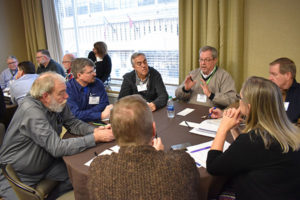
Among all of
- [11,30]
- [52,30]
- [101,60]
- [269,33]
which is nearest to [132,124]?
[269,33]

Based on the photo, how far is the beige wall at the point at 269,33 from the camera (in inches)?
112

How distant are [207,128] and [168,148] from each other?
1.46 ft

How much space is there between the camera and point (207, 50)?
2885mm

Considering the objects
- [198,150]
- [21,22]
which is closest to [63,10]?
[21,22]

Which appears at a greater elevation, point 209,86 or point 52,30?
point 52,30

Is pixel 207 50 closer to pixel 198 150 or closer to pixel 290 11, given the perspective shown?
pixel 290 11

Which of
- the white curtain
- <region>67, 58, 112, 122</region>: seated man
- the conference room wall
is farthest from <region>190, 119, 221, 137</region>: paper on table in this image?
the white curtain

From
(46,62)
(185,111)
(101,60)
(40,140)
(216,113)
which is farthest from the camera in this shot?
(46,62)

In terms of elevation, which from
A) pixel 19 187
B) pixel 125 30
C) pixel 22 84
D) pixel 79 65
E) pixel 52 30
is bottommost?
pixel 19 187

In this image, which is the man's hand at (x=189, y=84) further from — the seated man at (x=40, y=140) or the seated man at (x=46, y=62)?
the seated man at (x=46, y=62)

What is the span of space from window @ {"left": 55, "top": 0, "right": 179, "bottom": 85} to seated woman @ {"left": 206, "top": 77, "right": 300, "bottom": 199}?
293 centimetres

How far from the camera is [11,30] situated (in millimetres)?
5801

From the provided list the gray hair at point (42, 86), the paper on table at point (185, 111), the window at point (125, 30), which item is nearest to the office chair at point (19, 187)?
the gray hair at point (42, 86)

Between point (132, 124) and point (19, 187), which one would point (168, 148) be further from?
point (19, 187)
